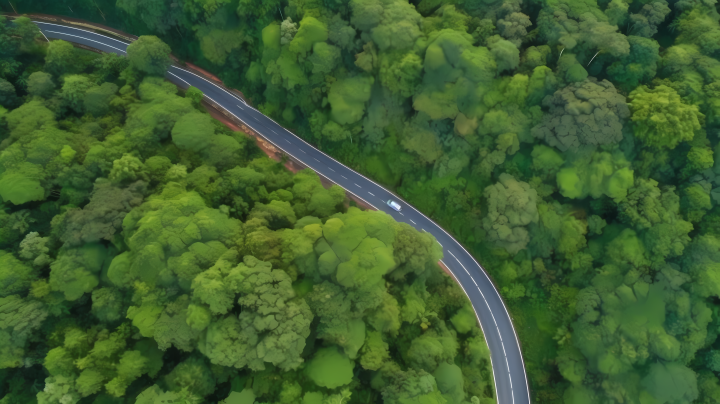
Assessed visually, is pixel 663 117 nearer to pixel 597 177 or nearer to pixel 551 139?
pixel 597 177

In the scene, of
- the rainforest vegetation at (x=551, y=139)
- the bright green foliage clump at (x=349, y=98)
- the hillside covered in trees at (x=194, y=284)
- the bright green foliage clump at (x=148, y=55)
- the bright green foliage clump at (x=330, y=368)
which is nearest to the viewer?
the hillside covered in trees at (x=194, y=284)

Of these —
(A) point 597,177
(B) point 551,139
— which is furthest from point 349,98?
(A) point 597,177

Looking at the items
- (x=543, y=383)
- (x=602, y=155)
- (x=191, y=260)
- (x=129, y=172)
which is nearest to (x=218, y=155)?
(x=129, y=172)

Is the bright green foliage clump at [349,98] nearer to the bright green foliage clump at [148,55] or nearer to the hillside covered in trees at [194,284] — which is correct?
the hillside covered in trees at [194,284]

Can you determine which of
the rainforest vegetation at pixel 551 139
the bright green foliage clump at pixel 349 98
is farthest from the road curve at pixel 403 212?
the bright green foliage clump at pixel 349 98

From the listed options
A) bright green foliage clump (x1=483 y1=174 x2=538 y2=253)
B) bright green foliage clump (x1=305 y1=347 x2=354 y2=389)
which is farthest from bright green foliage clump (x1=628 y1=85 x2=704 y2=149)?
bright green foliage clump (x1=305 y1=347 x2=354 y2=389)

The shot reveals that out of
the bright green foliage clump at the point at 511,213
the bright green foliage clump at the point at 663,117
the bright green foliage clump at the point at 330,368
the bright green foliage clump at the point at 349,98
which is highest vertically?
the bright green foliage clump at the point at 663,117
